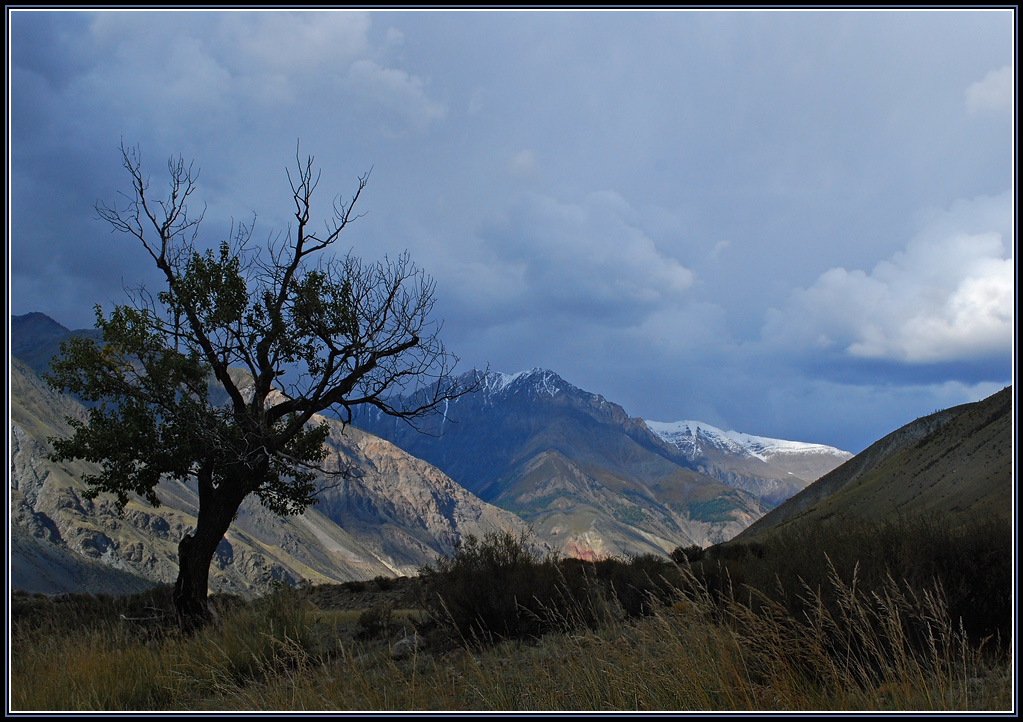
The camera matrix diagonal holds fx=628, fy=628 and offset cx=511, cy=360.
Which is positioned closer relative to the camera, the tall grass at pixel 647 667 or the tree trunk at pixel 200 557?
the tall grass at pixel 647 667

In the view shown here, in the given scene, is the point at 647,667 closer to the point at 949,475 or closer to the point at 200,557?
the point at 200,557

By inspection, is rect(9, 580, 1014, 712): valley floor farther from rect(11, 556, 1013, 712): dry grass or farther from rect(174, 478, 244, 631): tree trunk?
rect(174, 478, 244, 631): tree trunk

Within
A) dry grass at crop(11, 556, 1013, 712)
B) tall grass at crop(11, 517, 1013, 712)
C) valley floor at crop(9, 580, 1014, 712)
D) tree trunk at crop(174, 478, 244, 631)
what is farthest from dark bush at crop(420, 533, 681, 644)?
tree trunk at crop(174, 478, 244, 631)

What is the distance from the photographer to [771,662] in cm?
532

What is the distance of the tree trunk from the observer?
13.1 m

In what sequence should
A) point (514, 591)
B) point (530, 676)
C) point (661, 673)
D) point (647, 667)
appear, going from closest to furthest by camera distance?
point (661, 673), point (647, 667), point (530, 676), point (514, 591)

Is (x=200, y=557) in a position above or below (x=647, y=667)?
below

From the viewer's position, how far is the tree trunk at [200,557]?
13.1m

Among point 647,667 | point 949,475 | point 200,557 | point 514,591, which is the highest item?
point 949,475

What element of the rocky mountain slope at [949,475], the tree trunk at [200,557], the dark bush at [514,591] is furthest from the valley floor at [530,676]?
the rocky mountain slope at [949,475]

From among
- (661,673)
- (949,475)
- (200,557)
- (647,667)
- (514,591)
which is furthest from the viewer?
(949,475)

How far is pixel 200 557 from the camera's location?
44.3 feet

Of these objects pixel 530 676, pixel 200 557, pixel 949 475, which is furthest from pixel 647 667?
pixel 949 475

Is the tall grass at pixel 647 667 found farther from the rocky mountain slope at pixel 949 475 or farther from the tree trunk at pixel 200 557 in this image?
the rocky mountain slope at pixel 949 475
